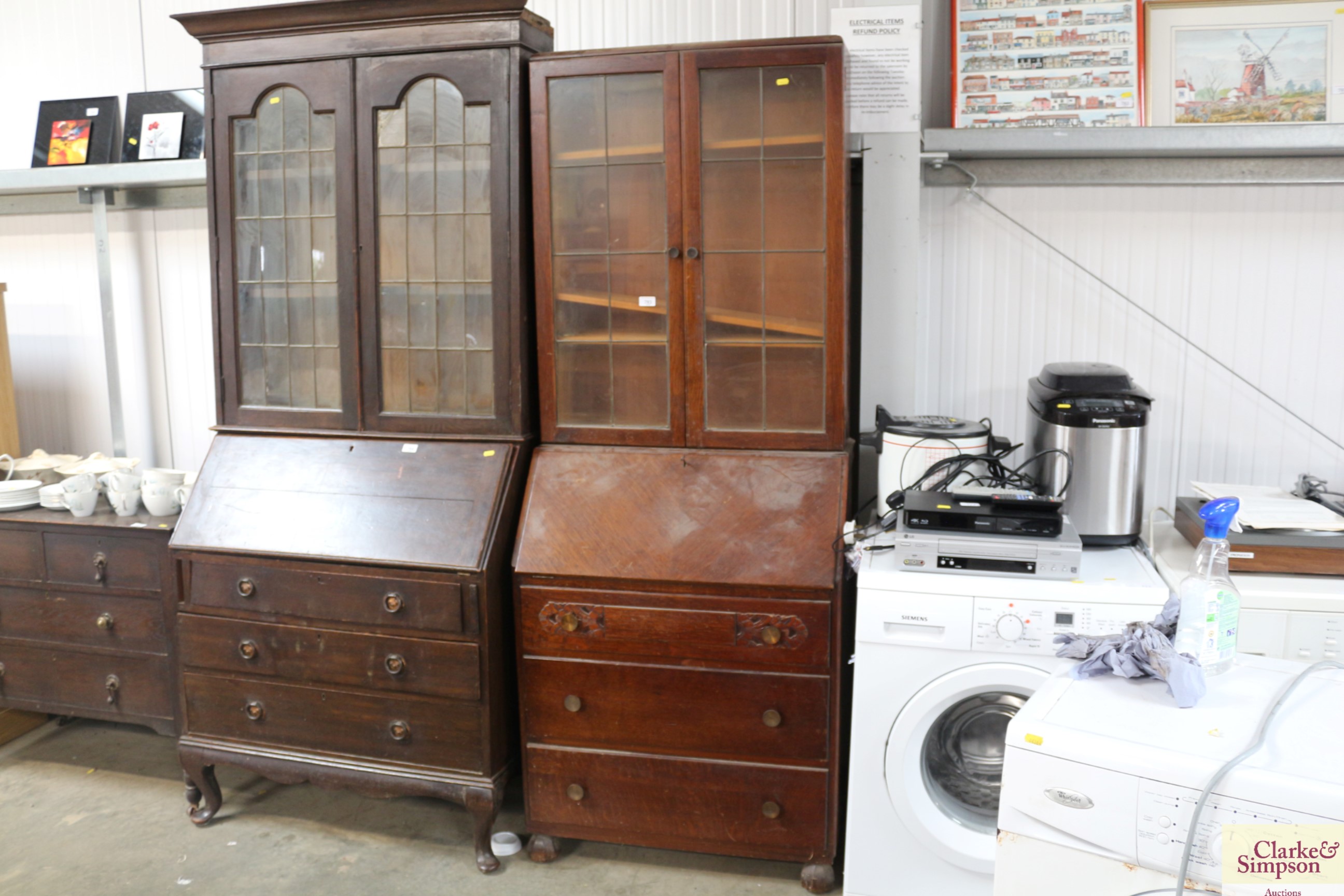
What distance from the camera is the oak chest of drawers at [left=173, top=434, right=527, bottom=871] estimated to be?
8.17 feet

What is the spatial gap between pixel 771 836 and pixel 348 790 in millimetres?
1134

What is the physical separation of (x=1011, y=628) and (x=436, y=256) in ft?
5.52

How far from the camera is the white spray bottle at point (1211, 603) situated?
1.38m

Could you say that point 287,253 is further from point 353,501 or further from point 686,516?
point 686,516

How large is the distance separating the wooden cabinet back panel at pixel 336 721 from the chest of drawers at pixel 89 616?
267mm

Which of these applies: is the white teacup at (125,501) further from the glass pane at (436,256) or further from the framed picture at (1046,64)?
the framed picture at (1046,64)

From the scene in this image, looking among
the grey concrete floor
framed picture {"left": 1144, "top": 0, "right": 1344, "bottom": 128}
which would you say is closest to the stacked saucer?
the grey concrete floor

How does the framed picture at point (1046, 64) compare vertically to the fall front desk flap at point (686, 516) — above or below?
above

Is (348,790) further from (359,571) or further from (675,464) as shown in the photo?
(675,464)

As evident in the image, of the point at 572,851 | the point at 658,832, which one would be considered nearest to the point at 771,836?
the point at 658,832

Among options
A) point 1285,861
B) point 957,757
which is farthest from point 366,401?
point 1285,861

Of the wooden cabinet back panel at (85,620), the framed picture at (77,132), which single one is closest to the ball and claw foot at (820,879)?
the wooden cabinet back panel at (85,620)

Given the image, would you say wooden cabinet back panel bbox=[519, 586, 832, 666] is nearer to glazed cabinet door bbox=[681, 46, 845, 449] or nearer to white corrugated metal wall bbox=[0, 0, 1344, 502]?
glazed cabinet door bbox=[681, 46, 845, 449]

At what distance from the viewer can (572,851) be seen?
2.62 m
